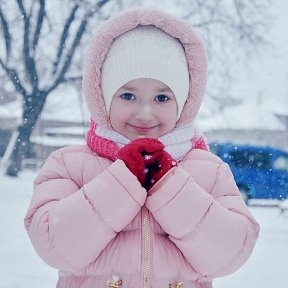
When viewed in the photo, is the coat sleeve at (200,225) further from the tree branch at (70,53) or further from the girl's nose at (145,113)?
the tree branch at (70,53)

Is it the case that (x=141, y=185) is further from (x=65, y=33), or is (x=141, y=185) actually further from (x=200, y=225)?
(x=65, y=33)

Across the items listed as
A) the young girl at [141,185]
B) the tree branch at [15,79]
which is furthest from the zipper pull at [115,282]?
the tree branch at [15,79]

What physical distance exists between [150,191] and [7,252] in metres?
4.18

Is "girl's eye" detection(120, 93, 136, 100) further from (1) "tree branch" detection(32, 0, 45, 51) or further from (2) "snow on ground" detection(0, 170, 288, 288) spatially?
(1) "tree branch" detection(32, 0, 45, 51)

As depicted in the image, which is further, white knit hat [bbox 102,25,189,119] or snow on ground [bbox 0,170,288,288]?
snow on ground [bbox 0,170,288,288]

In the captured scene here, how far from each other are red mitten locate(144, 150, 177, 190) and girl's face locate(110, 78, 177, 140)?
14cm

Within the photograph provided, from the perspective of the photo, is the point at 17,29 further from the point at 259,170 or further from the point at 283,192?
the point at 283,192

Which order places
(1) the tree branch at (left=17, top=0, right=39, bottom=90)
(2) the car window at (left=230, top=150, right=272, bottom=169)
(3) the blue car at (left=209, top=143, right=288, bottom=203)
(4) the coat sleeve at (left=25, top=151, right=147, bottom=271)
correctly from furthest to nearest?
(1) the tree branch at (left=17, top=0, right=39, bottom=90)
(2) the car window at (left=230, top=150, right=272, bottom=169)
(3) the blue car at (left=209, top=143, right=288, bottom=203)
(4) the coat sleeve at (left=25, top=151, right=147, bottom=271)

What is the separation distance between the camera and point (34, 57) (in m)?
12.7

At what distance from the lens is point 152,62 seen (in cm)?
153

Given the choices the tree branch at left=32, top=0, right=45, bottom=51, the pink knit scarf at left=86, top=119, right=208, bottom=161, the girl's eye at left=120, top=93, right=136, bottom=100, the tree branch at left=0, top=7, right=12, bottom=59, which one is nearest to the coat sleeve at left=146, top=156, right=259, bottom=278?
the pink knit scarf at left=86, top=119, right=208, bottom=161

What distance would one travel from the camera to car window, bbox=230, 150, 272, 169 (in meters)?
12.1

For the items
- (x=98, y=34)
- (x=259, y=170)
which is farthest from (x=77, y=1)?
(x=98, y=34)

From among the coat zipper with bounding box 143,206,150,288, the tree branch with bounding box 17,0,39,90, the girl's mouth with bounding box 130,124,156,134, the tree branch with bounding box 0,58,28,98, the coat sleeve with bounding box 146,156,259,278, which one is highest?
the girl's mouth with bounding box 130,124,156,134
